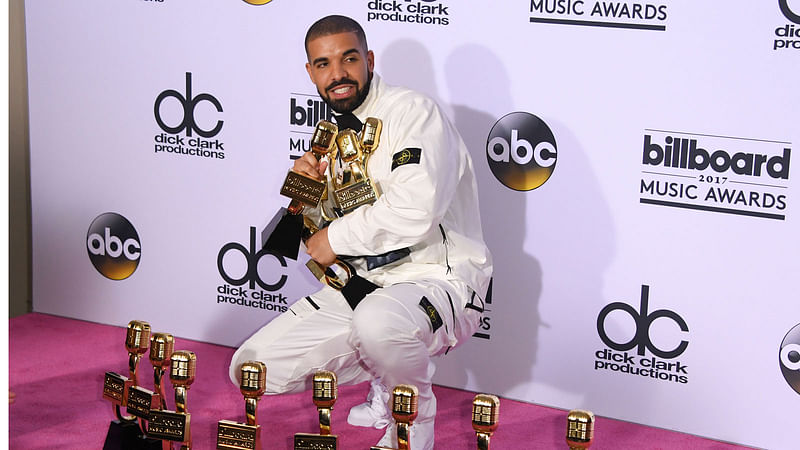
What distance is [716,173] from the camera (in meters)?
3.14

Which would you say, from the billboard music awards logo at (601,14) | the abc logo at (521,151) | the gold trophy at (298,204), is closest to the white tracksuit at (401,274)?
the gold trophy at (298,204)

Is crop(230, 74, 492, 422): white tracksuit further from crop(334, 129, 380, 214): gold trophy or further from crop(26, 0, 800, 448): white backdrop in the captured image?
crop(26, 0, 800, 448): white backdrop

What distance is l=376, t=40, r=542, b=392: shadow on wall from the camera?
11.2 ft

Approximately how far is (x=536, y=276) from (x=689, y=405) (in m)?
0.68

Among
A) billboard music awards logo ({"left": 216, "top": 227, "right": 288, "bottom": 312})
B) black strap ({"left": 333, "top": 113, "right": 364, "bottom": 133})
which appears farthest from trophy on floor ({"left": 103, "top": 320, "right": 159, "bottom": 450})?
billboard music awards logo ({"left": 216, "top": 227, "right": 288, "bottom": 312})

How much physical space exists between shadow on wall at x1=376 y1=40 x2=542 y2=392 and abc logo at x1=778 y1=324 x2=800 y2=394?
819mm

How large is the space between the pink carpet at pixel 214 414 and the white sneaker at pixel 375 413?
1.3 inches

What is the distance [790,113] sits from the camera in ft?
9.87

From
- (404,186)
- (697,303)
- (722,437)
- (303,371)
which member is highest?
(404,186)

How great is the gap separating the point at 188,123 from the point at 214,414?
4.14ft

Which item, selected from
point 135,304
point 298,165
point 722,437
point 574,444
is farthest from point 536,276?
point 135,304

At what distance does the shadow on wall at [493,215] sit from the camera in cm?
342

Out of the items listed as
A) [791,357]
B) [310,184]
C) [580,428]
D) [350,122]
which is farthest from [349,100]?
[791,357]

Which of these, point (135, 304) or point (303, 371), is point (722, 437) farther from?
point (135, 304)
